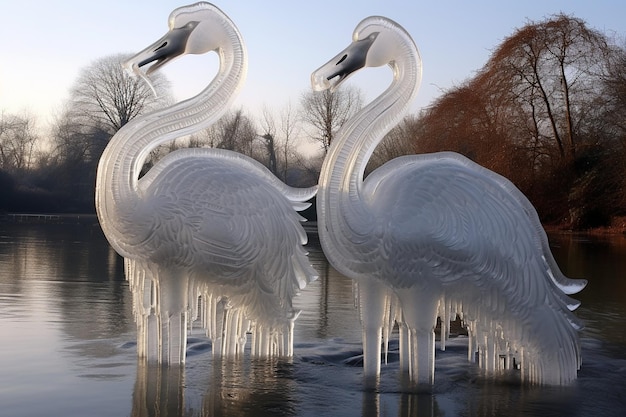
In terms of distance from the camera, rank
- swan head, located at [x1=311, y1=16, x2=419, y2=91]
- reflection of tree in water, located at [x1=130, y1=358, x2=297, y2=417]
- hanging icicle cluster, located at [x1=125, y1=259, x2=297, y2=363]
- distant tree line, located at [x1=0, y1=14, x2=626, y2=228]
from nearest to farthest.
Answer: reflection of tree in water, located at [x1=130, y1=358, x2=297, y2=417] < swan head, located at [x1=311, y1=16, x2=419, y2=91] < hanging icicle cluster, located at [x1=125, y1=259, x2=297, y2=363] < distant tree line, located at [x1=0, y1=14, x2=626, y2=228]

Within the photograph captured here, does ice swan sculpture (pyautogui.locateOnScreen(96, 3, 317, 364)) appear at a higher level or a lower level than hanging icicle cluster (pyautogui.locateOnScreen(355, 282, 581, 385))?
higher

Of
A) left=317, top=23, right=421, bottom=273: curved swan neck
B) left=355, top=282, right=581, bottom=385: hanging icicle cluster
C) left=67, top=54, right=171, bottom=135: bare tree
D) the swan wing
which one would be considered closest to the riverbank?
left=67, top=54, right=171, bottom=135: bare tree

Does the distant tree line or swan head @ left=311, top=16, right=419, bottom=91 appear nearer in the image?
swan head @ left=311, top=16, right=419, bottom=91

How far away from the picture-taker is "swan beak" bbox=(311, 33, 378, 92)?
6023mm

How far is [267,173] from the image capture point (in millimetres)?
7117

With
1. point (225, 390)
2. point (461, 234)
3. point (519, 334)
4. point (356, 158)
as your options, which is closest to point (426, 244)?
point (461, 234)

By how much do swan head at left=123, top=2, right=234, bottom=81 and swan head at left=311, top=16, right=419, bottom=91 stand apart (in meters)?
1.34

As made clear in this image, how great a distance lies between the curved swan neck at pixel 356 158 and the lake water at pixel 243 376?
3.62ft

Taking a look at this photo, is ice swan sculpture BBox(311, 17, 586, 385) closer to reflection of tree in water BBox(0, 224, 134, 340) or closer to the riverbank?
reflection of tree in water BBox(0, 224, 134, 340)

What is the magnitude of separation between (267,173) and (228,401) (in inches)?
89.6

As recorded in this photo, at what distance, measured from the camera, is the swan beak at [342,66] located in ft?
19.8

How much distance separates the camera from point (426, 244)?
5.80 metres

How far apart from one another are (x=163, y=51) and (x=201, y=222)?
1524mm

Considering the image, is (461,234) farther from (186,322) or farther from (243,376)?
(186,322)
